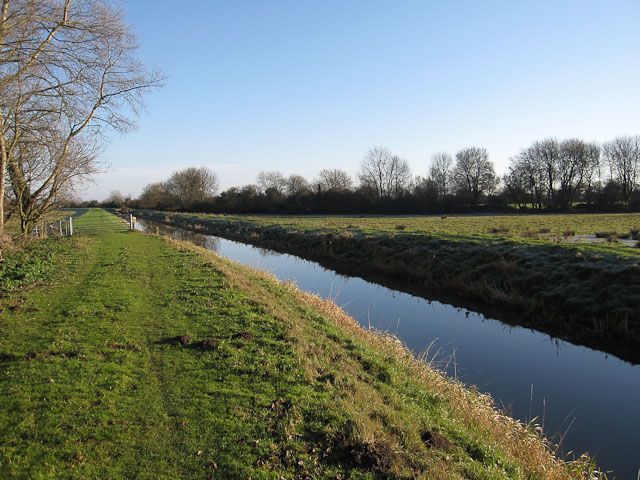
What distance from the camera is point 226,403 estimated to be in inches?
219

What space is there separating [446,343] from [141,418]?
8.14 m

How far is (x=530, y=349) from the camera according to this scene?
10812mm

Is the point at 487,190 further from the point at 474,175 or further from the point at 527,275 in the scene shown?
the point at 527,275

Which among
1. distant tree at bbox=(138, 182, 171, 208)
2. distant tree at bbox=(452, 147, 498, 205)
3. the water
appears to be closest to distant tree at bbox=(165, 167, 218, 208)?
distant tree at bbox=(138, 182, 171, 208)

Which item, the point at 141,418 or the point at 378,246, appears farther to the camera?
the point at 378,246

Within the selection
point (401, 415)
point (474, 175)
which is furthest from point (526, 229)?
point (474, 175)

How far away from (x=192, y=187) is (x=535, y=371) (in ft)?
284

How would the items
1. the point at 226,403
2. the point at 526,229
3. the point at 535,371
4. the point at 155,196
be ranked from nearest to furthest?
the point at 226,403 → the point at 535,371 → the point at 526,229 → the point at 155,196

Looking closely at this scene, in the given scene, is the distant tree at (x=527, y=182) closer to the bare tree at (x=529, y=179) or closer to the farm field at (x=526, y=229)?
the bare tree at (x=529, y=179)

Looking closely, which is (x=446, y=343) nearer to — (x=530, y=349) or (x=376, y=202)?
(x=530, y=349)

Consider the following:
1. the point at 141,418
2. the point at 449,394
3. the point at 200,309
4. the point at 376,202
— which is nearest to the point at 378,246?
the point at 200,309

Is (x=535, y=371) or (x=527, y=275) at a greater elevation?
(x=527, y=275)

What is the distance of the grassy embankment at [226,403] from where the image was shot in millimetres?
→ 4445

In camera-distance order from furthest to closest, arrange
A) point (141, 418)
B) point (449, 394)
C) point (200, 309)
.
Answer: point (200, 309)
point (449, 394)
point (141, 418)
